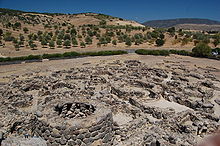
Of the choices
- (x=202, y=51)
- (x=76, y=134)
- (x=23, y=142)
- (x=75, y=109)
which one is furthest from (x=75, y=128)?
(x=202, y=51)

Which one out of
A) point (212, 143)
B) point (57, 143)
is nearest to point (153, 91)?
point (57, 143)

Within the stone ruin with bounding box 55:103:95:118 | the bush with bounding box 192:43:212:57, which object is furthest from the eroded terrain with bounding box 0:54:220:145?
the bush with bounding box 192:43:212:57

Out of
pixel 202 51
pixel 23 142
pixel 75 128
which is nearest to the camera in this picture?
pixel 23 142

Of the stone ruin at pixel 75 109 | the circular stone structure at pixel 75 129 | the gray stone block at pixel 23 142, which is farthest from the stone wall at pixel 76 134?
the stone ruin at pixel 75 109

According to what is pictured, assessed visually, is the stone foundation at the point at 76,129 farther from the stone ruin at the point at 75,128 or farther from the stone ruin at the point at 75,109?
→ the stone ruin at the point at 75,109

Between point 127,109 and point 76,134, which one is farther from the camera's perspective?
point 127,109

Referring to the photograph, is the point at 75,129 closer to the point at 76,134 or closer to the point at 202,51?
the point at 76,134

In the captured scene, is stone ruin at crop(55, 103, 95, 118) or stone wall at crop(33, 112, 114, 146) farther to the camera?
stone ruin at crop(55, 103, 95, 118)

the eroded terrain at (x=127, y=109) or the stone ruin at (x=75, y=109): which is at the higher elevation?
the stone ruin at (x=75, y=109)

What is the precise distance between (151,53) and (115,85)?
30.1 metres

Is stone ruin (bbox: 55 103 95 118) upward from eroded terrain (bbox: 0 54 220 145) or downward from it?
upward

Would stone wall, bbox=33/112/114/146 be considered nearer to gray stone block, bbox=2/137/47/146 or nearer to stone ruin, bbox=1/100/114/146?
stone ruin, bbox=1/100/114/146

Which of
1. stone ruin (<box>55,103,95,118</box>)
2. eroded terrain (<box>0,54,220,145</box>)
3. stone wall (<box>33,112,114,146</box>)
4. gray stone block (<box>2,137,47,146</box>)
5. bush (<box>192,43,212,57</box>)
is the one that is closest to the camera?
gray stone block (<box>2,137,47,146</box>)

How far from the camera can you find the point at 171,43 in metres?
67.5
